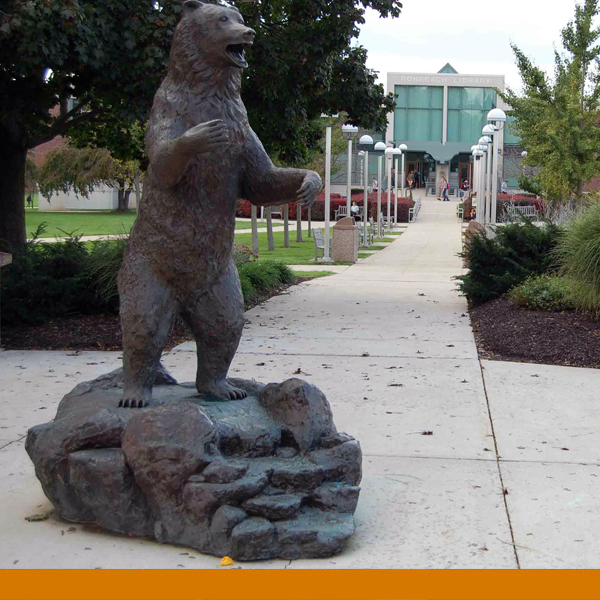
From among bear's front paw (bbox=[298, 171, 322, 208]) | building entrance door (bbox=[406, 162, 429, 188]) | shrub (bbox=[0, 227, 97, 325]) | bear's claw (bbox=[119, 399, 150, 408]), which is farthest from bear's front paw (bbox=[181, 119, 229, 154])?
building entrance door (bbox=[406, 162, 429, 188])

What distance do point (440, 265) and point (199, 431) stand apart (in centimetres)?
1735

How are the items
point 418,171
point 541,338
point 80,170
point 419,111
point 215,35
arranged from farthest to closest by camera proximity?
point 418,171, point 419,111, point 80,170, point 541,338, point 215,35

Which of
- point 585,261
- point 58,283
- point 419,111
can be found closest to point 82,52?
point 58,283

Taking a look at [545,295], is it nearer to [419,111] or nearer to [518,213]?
[518,213]

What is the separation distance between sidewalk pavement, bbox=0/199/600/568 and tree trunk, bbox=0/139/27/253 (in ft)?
11.2

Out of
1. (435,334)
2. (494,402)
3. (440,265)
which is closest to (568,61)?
(440,265)

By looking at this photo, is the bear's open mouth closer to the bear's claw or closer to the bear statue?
the bear statue

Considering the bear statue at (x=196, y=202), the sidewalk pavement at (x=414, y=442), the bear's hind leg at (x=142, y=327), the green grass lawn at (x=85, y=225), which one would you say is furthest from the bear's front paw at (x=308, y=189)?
the green grass lawn at (x=85, y=225)

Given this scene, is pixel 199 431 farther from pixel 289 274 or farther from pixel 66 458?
pixel 289 274

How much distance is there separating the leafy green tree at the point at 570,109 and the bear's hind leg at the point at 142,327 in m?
22.7

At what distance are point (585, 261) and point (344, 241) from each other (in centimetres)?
1151

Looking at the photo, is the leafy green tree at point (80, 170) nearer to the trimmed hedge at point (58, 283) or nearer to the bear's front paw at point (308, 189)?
the trimmed hedge at point (58, 283)

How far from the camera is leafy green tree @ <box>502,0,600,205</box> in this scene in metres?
25.5

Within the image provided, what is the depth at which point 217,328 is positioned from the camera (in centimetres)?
460
